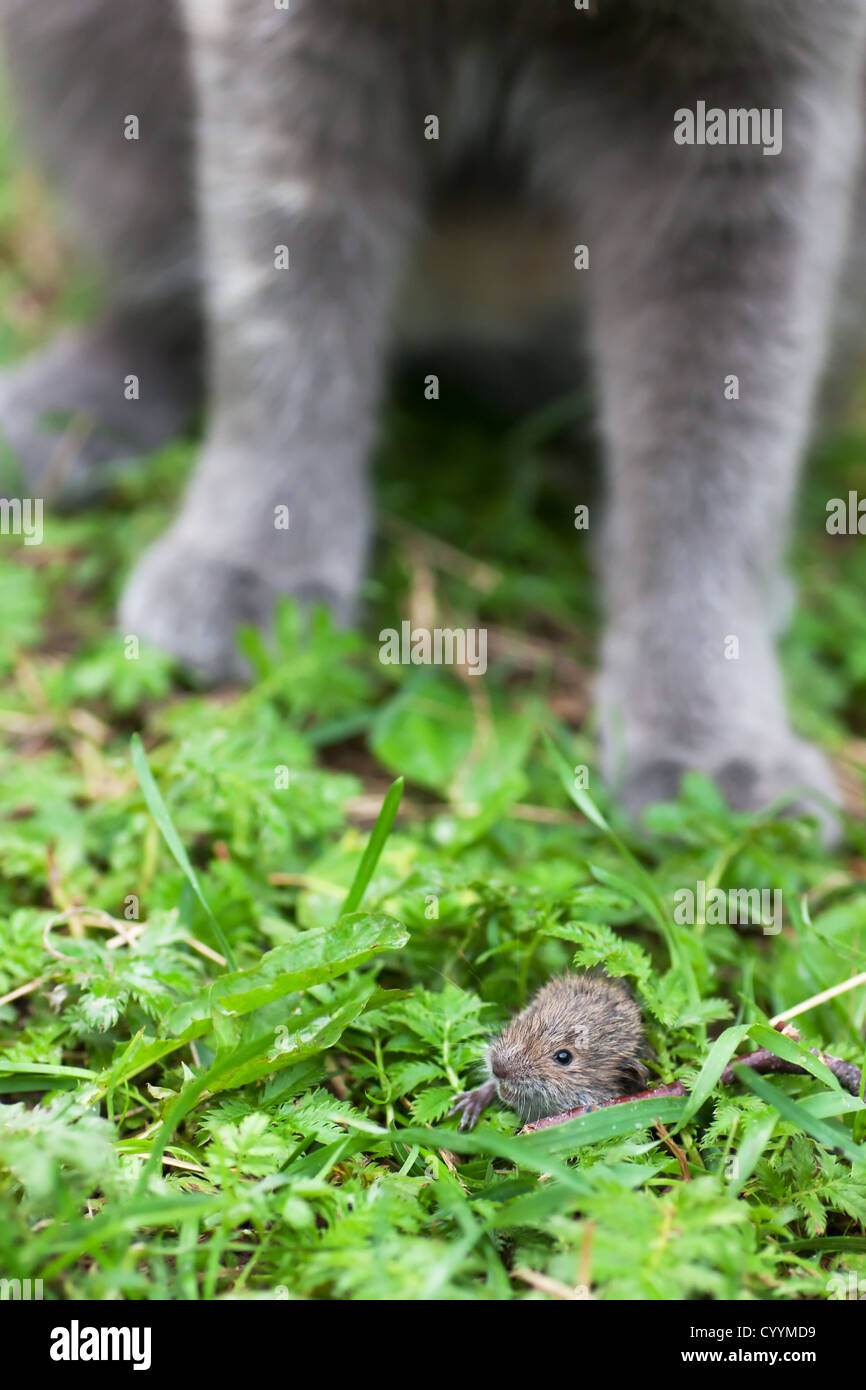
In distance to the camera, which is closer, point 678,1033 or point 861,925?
point 678,1033

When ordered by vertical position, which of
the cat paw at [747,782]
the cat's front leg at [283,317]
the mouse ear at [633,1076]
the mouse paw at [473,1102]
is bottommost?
the mouse paw at [473,1102]

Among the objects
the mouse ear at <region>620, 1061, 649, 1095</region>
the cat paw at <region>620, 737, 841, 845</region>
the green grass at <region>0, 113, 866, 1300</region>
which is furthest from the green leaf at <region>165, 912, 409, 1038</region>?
the cat paw at <region>620, 737, 841, 845</region>

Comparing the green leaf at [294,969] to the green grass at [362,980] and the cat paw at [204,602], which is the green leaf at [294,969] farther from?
the cat paw at [204,602]

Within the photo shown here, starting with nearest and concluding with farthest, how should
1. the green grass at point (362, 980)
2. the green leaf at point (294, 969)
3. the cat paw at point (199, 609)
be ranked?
the green grass at point (362, 980) < the green leaf at point (294, 969) < the cat paw at point (199, 609)

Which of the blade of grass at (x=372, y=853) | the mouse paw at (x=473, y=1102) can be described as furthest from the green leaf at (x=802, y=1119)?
the blade of grass at (x=372, y=853)

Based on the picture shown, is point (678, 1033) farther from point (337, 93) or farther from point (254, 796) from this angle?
point (337, 93)

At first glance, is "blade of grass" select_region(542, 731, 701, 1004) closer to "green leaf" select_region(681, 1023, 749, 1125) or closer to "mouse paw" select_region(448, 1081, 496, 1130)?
"green leaf" select_region(681, 1023, 749, 1125)

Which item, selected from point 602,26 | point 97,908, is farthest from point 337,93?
point 97,908
